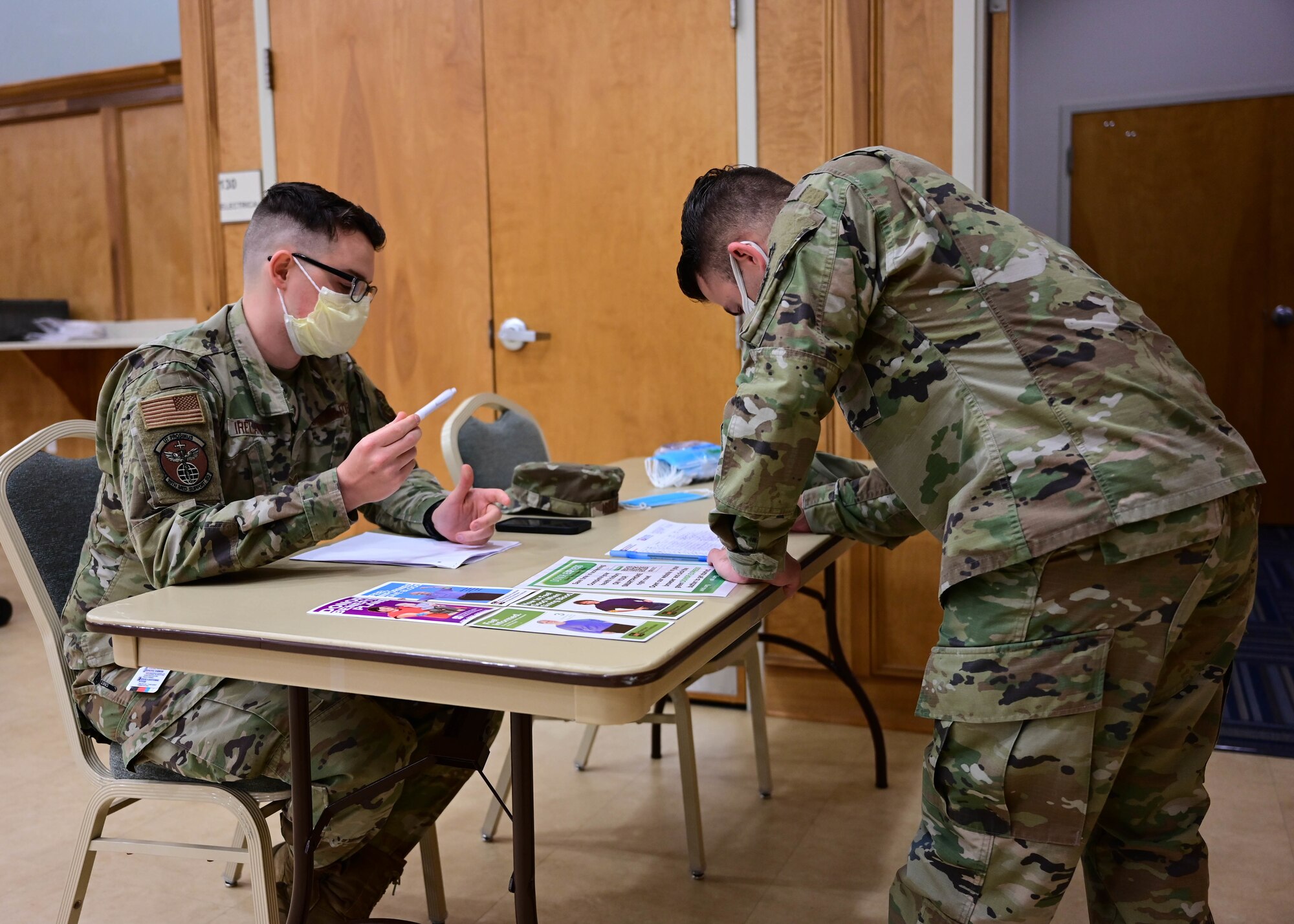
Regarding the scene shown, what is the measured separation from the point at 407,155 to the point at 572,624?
7.98 ft

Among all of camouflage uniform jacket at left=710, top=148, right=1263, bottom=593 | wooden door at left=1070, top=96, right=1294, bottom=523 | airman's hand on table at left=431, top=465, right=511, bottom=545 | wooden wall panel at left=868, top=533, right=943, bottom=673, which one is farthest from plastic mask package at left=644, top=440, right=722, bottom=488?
wooden door at left=1070, top=96, right=1294, bottom=523

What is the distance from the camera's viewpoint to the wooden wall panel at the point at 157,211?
174 inches

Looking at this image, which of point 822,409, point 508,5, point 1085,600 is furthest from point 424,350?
point 1085,600

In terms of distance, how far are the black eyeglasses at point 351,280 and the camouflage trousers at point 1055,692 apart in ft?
3.44

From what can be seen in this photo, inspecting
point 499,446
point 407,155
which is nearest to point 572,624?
point 499,446

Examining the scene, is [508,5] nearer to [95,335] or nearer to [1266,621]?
[95,335]

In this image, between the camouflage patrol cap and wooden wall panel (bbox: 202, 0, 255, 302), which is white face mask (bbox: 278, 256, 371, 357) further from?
wooden wall panel (bbox: 202, 0, 255, 302)

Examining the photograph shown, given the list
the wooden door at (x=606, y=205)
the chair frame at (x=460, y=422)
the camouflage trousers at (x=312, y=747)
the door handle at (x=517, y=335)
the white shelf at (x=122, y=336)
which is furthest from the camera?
the white shelf at (x=122, y=336)

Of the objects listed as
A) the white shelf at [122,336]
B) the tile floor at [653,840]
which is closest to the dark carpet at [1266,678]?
the tile floor at [653,840]

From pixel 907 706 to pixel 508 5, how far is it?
88.8 inches

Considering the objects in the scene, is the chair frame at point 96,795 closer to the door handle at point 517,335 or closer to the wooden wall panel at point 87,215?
the door handle at point 517,335

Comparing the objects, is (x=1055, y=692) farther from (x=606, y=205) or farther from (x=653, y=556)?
(x=606, y=205)

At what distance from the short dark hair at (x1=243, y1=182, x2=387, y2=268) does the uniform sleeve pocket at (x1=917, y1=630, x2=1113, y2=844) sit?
1173 millimetres

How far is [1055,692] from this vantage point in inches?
46.4
